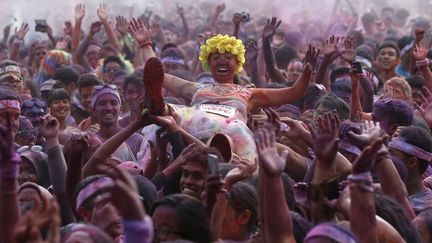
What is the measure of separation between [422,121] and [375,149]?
3387mm

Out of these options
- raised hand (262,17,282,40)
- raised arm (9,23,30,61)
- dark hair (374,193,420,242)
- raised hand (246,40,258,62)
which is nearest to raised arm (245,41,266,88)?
raised hand (246,40,258,62)

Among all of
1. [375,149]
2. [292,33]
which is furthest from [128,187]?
[292,33]

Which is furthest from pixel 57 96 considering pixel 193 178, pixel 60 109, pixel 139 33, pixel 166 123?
pixel 193 178

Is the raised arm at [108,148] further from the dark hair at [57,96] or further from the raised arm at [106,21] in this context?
the raised arm at [106,21]

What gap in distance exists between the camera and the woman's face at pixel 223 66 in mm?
7637

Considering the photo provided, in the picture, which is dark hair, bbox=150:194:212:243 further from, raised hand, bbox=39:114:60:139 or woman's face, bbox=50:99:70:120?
woman's face, bbox=50:99:70:120

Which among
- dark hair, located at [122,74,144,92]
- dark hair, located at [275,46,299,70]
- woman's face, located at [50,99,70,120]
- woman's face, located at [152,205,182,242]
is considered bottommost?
dark hair, located at [275,46,299,70]

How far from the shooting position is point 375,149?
4.83 metres

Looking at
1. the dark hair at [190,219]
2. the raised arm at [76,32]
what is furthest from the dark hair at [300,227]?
the raised arm at [76,32]

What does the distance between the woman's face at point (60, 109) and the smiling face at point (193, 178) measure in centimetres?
344

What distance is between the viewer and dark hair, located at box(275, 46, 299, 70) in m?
12.2

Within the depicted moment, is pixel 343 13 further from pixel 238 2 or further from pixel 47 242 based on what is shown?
pixel 47 242

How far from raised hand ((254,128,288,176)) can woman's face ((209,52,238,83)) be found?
2.64m

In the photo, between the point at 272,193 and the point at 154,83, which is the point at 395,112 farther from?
the point at 272,193
